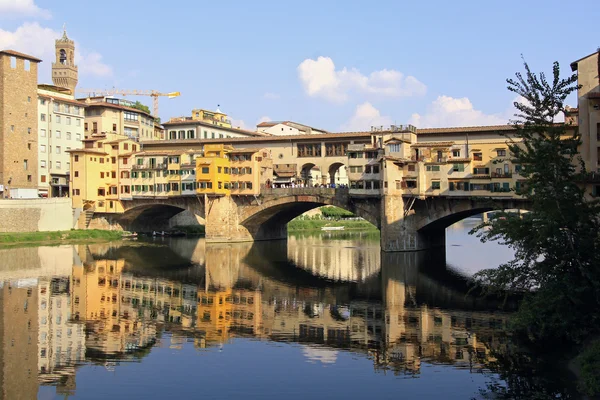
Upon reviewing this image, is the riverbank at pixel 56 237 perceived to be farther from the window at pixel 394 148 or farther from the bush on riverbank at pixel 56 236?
the window at pixel 394 148

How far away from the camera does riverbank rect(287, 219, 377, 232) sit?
8688cm

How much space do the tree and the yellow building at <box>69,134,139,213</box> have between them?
188 ft

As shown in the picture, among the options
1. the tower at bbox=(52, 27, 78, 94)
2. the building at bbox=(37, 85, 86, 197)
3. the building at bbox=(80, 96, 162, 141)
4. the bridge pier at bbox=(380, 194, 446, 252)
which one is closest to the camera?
the bridge pier at bbox=(380, 194, 446, 252)

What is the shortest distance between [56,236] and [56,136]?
18570 mm

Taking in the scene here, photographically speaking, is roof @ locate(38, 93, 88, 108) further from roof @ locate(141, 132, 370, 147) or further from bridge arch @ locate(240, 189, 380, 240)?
bridge arch @ locate(240, 189, 380, 240)

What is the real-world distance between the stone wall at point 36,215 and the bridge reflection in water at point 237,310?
Answer: 10.8m

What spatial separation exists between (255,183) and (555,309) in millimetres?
45756

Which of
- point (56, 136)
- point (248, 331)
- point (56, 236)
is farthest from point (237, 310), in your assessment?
point (56, 136)

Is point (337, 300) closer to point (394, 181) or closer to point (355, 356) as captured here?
point (355, 356)

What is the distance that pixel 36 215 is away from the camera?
6825 cm

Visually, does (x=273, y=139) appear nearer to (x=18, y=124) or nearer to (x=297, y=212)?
(x=297, y=212)

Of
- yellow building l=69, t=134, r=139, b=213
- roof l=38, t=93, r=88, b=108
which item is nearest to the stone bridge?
yellow building l=69, t=134, r=139, b=213

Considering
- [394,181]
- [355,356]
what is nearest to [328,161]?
[394,181]

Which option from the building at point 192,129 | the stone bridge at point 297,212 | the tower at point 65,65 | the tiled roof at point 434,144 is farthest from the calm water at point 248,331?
the tower at point 65,65
